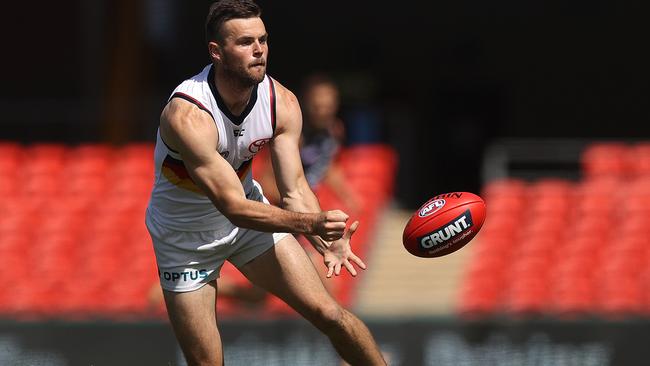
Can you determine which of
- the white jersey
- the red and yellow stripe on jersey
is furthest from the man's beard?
the red and yellow stripe on jersey

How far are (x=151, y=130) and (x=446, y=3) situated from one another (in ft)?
19.4

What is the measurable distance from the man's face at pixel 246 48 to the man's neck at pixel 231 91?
3.3 inches

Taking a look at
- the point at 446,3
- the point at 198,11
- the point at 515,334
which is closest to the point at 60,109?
the point at 198,11

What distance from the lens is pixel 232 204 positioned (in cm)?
589

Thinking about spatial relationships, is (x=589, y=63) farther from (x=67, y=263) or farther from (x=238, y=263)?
(x=238, y=263)

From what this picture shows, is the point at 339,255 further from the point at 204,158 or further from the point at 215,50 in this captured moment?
the point at 215,50

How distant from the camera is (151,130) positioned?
16.1 metres

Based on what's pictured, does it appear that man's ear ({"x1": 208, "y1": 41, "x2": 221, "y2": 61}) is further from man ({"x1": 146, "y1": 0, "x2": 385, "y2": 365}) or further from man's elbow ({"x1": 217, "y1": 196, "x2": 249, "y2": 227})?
man's elbow ({"x1": 217, "y1": 196, "x2": 249, "y2": 227})

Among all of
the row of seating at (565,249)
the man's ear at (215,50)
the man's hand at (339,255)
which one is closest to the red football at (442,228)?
the man's hand at (339,255)

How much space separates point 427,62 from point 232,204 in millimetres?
14326

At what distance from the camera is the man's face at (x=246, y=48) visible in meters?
6.02

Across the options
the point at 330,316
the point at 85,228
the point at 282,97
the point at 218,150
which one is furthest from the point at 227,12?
the point at 85,228

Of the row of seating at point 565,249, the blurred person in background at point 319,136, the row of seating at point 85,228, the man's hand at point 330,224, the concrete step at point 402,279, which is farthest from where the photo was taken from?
the concrete step at point 402,279

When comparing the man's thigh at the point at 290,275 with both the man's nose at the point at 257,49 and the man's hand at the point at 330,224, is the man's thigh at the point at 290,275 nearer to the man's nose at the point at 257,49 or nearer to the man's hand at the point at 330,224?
the man's hand at the point at 330,224
